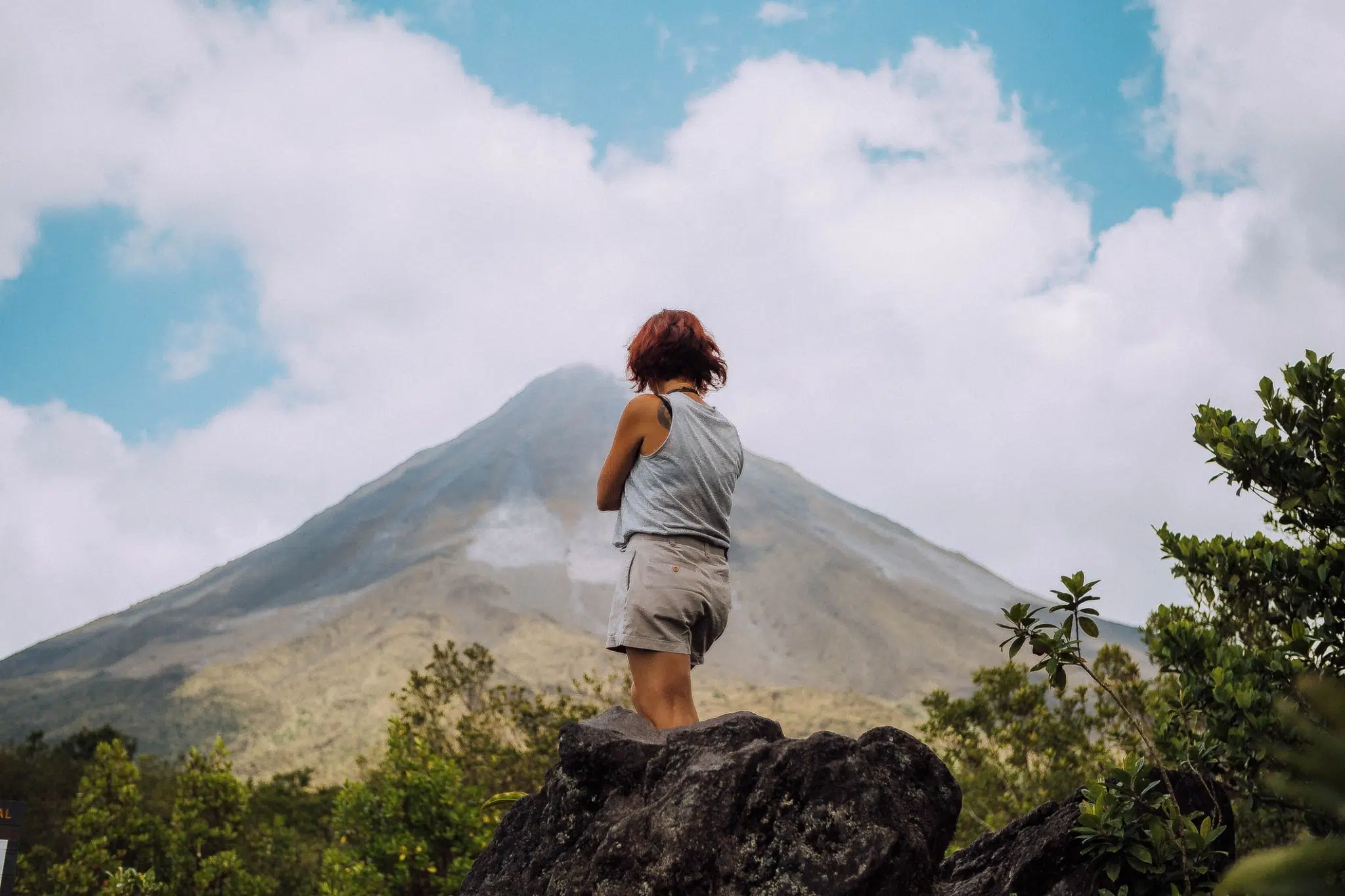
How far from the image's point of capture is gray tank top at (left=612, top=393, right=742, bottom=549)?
4.03 metres

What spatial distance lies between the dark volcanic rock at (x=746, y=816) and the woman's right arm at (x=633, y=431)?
0.97m

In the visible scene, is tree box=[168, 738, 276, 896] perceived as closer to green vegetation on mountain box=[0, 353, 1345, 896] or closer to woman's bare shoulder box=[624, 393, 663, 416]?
green vegetation on mountain box=[0, 353, 1345, 896]

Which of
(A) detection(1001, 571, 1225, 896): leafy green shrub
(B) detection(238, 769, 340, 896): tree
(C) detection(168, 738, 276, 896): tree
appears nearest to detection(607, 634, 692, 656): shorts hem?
(A) detection(1001, 571, 1225, 896): leafy green shrub

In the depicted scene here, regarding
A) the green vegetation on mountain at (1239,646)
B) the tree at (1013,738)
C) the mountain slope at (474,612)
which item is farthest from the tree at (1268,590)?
the mountain slope at (474,612)

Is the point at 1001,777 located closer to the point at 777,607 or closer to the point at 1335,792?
the point at 1335,792

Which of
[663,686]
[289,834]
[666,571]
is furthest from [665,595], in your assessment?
[289,834]

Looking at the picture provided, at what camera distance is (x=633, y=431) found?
4098mm

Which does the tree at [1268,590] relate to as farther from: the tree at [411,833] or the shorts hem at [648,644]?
the tree at [411,833]

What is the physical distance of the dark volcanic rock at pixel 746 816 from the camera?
10.8ft

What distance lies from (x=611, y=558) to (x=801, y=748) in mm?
90750

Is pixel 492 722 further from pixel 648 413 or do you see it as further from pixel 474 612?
pixel 474 612

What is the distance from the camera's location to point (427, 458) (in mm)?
119750

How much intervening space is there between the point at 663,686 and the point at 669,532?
0.59 m

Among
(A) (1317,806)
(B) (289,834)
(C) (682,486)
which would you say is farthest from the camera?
(B) (289,834)
